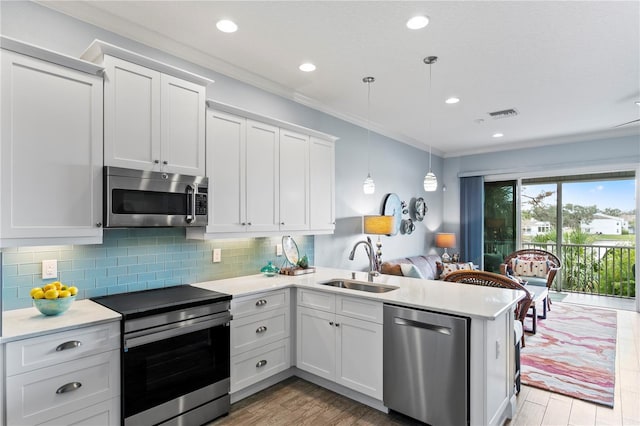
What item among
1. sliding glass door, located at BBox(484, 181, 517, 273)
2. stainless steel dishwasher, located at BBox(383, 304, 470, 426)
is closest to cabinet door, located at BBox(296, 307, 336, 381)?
stainless steel dishwasher, located at BBox(383, 304, 470, 426)

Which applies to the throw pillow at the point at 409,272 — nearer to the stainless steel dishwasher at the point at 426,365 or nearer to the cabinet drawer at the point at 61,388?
the stainless steel dishwasher at the point at 426,365

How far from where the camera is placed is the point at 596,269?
6930 mm

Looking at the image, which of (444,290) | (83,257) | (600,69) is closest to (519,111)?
(600,69)

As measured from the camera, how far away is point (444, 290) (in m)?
2.78

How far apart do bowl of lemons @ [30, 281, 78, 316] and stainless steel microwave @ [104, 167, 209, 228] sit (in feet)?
1.43

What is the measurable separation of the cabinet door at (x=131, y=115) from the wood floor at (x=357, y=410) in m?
1.92

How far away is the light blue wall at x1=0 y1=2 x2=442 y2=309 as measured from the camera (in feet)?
7.16

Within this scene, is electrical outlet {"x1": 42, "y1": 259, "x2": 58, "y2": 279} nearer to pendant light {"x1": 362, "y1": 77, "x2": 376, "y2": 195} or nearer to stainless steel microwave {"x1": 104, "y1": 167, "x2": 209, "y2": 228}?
stainless steel microwave {"x1": 104, "y1": 167, "x2": 209, "y2": 228}

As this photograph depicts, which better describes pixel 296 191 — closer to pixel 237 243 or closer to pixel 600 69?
pixel 237 243

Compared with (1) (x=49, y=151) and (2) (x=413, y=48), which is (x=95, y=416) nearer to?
(1) (x=49, y=151)

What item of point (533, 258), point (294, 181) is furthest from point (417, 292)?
point (533, 258)

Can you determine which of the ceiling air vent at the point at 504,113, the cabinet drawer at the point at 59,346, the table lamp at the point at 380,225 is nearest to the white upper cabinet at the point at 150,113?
the cabinet drawer at the point at 59,346

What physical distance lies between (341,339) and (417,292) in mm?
696

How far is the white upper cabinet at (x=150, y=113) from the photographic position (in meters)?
2.24
